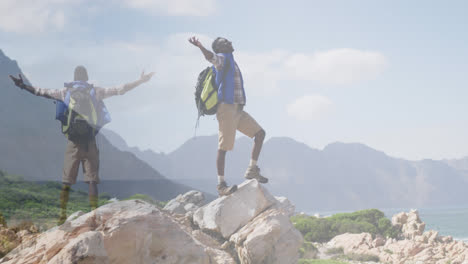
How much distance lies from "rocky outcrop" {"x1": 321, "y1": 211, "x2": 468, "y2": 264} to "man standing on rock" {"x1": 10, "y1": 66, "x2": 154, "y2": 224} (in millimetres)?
12559

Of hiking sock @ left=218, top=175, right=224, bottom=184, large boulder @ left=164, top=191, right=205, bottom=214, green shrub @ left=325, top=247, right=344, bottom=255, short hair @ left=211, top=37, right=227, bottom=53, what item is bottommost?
green shrub @ left=325, top=247, right=344, bottom=255

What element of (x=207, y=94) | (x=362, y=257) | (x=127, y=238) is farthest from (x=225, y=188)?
(x=362, y=257)

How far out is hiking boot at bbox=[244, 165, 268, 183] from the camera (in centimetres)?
855

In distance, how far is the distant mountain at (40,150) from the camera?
5691 cm

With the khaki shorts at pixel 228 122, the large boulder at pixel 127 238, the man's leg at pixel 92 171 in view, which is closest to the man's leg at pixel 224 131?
the khaki shorts at pixel 228 122

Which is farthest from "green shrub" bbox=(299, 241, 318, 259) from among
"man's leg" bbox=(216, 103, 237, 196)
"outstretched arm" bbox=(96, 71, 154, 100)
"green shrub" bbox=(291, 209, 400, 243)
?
"outstretched arm" bbox=(96, 71, 154, 100)

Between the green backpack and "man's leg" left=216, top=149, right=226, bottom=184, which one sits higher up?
the green backpack

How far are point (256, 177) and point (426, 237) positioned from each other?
1295 centimetres

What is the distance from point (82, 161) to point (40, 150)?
5751 centimetres

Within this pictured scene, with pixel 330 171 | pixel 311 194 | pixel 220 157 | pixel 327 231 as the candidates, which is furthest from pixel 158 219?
pixel 330 171

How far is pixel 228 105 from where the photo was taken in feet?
26.2

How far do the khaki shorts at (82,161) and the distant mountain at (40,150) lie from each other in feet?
153

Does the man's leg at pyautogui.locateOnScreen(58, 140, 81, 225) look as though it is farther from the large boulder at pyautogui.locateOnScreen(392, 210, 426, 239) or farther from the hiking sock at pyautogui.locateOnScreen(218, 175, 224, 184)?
the large boulder at pyautogui.locateOnScreen(392, 210, 426, 239)

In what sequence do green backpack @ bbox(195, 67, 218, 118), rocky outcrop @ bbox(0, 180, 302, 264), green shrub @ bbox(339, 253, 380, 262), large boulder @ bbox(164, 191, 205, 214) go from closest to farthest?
rocky outcrop @ bbox(0, 180, 302, 264)
green backpack @ bbox(195, 67, 218, 118)
large boulder @ bbox(164, 191, 205, 214)
green shrub @ bbox(339, 253, 380, 262)
